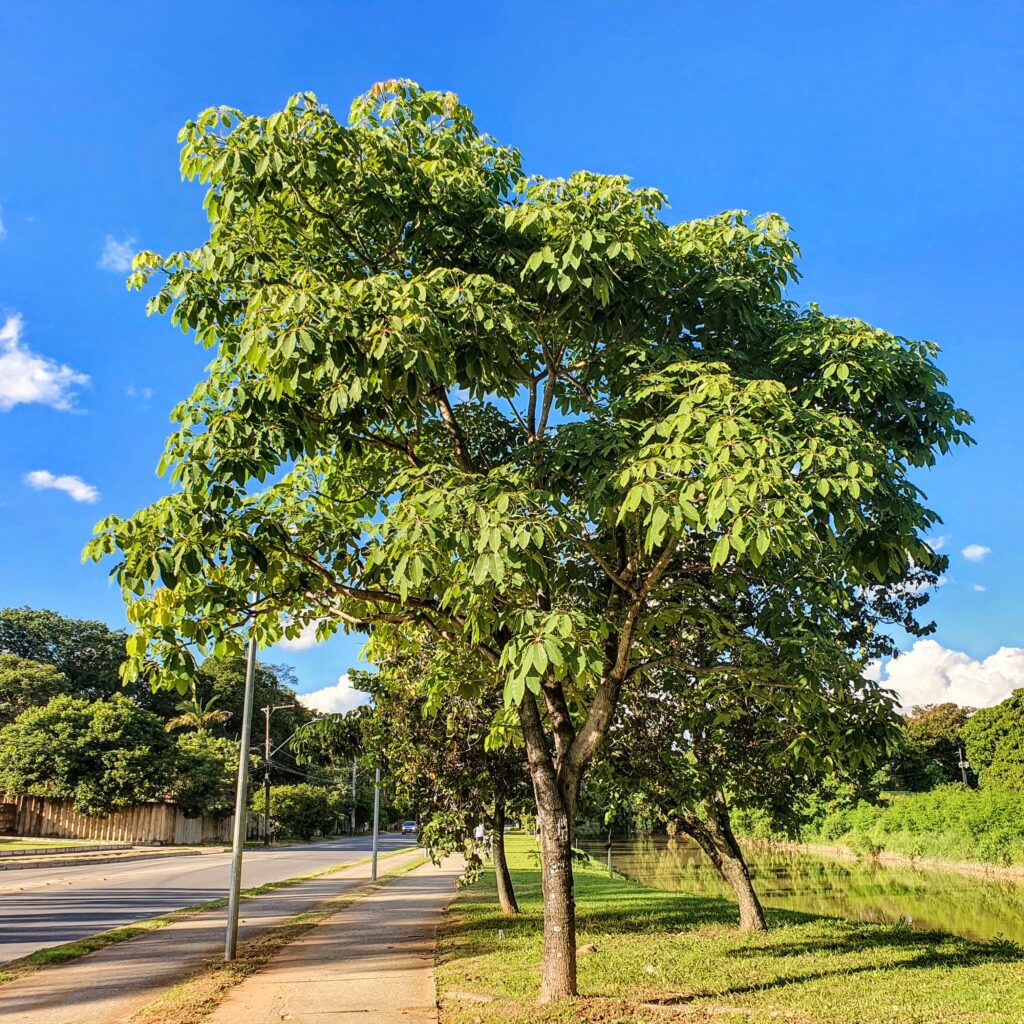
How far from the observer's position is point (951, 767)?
178 feet

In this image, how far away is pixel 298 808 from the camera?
53719 mm

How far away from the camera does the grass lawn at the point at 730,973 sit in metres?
7.36

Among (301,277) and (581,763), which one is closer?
(301,277)

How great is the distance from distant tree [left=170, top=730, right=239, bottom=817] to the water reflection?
793 inches

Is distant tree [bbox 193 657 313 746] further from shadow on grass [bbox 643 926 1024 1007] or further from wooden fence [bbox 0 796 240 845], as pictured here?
shadow on grass [bbox 643 926 1024 1007]

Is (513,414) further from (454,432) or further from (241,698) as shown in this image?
(241,698)

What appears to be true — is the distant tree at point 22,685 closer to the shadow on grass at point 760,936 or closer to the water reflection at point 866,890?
the water reflection at point 866,890

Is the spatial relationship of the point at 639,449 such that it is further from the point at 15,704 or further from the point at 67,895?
the point at 15,704

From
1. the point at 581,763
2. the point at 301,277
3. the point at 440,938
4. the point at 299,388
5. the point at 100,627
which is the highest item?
the point at 100,627

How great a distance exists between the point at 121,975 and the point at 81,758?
3467cm

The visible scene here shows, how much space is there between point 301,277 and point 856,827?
3770cm

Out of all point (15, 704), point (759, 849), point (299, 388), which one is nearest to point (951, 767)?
point (759, 849)

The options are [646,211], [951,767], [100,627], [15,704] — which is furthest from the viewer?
[100,627]

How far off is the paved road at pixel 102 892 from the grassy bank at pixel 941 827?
61.6 ft
